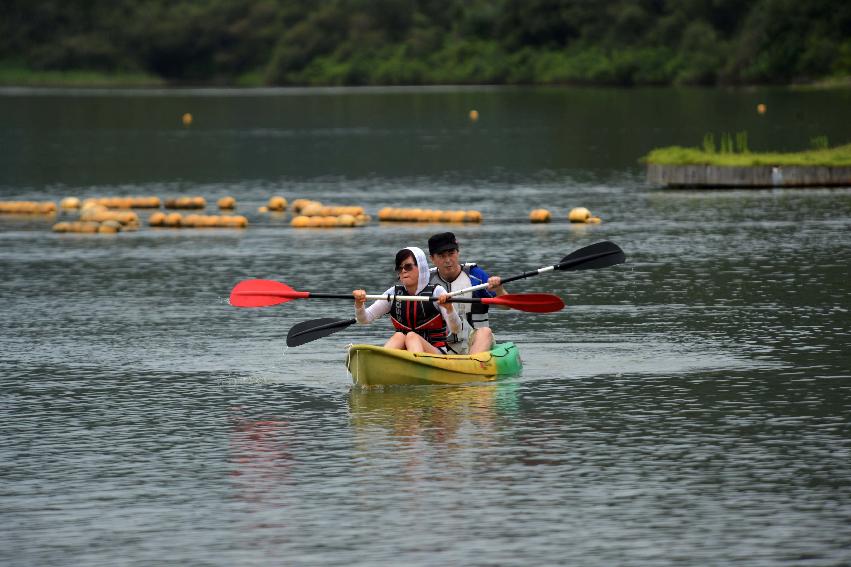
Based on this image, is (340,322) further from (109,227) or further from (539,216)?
(109,227)

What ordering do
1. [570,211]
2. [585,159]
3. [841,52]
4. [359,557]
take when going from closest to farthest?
[359,557] → [570,211] → [585,159] → [841,52]

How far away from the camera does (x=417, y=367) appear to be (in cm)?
2217

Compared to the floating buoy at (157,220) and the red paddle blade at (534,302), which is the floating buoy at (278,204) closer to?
the floating buoy at (157,220)

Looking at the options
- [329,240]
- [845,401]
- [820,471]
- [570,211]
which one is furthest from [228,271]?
[820,471]

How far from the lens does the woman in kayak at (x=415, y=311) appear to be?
2225 cm

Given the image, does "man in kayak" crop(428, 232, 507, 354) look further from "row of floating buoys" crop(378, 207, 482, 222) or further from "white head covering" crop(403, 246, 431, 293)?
"row of floating buoys" crop(378, 207, 482, 222)

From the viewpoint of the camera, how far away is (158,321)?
2941cm

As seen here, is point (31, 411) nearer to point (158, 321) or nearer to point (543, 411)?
point (543, 411)

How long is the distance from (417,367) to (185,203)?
3067cm

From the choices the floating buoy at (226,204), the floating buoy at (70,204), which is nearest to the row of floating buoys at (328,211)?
the floating buoy at (226,204)

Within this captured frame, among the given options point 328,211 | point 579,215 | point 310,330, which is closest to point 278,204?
point 328,211

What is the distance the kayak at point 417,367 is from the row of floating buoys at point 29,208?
103 feet

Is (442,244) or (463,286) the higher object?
(442,244)

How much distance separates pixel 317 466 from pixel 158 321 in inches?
463
